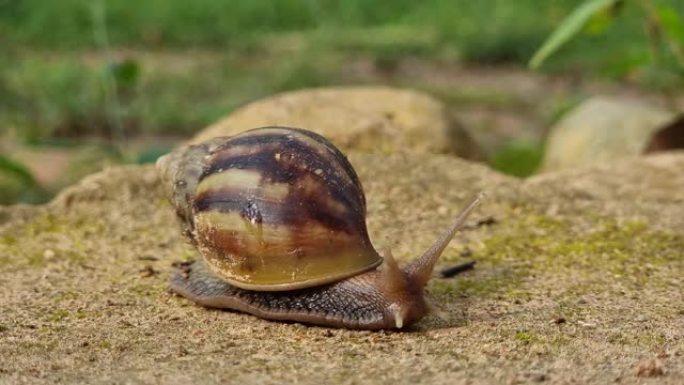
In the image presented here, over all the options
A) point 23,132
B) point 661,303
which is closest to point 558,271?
point 661,303

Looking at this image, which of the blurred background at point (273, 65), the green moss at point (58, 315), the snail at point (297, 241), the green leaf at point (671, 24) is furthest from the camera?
the blurred background at point (273, 65)

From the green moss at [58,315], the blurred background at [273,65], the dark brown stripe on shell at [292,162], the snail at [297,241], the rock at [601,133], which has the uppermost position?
the dark brown stripe on shell at [292,162]

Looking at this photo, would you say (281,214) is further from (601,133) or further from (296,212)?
(601,133)

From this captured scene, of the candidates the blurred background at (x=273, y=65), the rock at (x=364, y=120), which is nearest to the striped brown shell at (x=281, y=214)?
the rock at (x=364, y=120)

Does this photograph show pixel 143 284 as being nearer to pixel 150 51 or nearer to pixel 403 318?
pixel 403 318

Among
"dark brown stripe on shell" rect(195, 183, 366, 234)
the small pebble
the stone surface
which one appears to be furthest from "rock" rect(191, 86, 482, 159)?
"dark brown stripe on shell" rect(195, 183, 366, 234)

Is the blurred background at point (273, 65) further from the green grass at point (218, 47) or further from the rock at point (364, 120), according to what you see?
the rock at point (364, 120)

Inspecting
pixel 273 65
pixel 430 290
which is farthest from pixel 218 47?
pixel 430 290
